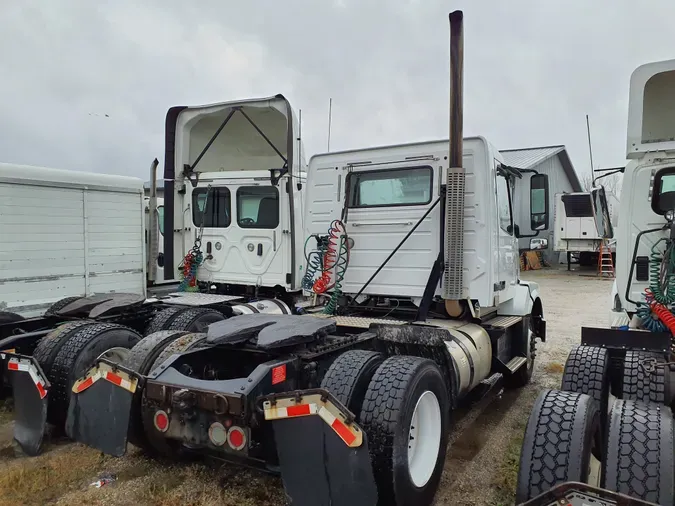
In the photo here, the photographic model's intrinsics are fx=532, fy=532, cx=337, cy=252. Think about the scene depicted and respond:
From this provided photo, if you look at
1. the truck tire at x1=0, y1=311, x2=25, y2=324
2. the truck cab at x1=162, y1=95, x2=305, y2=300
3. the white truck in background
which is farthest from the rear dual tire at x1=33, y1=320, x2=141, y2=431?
the white truck in background

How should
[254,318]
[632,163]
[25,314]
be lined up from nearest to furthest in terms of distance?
[254,318], [632,163], [25,314]

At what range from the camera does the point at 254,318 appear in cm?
→ 397

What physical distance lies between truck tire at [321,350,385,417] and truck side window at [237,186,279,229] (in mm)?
4074

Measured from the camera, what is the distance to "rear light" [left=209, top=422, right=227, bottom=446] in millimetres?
2982

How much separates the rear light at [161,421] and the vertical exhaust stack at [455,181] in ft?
9.09

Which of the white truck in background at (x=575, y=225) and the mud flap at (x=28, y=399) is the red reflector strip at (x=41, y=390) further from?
the white truck in background at (x=575, y=225)

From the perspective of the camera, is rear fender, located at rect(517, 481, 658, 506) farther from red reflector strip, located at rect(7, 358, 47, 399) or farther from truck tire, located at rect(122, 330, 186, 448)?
red reflector strip, located at rect(7, 358, 47, 399)

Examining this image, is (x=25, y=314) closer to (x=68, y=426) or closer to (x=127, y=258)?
(x=127, y=258)

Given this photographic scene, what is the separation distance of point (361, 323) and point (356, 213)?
54.1 inches

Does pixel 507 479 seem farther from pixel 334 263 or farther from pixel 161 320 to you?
pixel 161 320

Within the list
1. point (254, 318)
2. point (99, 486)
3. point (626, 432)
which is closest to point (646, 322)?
point (626, 432)

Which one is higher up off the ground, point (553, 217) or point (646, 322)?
point (553, 217)

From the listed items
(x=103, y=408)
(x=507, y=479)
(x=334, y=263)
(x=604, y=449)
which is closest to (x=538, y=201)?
(x=334, y=263)

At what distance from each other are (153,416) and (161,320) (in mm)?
2248
